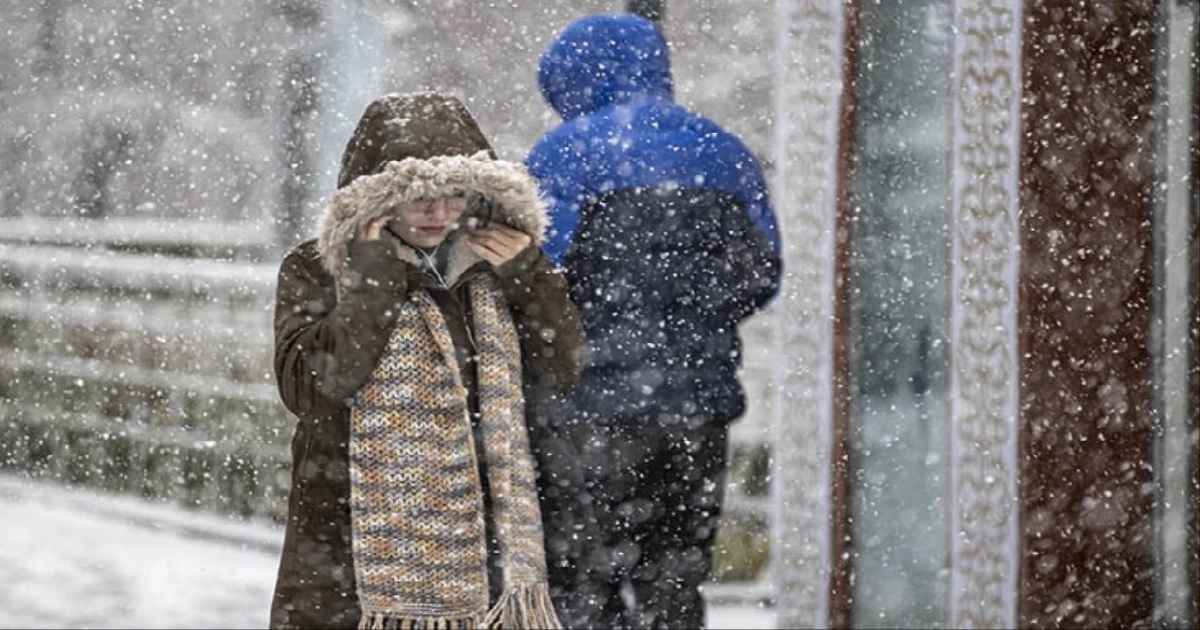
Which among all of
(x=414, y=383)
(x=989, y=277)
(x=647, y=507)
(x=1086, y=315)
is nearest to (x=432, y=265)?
(x=414, y=383)

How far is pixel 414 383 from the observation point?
9.78ft

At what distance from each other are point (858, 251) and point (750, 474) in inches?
83.2

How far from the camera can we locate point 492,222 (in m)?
3.04

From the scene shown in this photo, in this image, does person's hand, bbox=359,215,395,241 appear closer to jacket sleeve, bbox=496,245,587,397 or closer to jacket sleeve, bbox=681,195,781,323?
jacket sleeve, bbox=496,245,587,397

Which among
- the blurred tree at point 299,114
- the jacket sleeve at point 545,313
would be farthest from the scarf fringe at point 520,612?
the blurred tree at point 299,114

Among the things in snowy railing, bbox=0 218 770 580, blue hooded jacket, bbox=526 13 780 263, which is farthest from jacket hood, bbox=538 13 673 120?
snowy railing, bbox=0 218 770 580

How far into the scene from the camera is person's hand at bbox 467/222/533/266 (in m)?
3.03

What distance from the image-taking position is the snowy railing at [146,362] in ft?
22.0

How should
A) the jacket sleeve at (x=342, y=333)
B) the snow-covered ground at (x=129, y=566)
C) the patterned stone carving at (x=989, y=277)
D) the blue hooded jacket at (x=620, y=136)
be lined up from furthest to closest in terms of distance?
the snow-covered ground at (x=129, y=566) < the patterned stone carving at (x=989, y=277) < the blue hooded jacket at (x=620, y=136) < the jacket sleeve at (x=342, y=333)

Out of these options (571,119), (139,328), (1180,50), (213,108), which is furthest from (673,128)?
(213,108)

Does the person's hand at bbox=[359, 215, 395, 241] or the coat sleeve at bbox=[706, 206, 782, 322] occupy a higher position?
the coat sleeve at bbox=[706, 206, 782, 322]

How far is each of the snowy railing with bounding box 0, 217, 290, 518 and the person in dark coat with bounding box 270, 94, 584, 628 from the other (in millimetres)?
3618

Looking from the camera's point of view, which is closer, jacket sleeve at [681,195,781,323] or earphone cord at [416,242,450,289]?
earphone cord at [416,242,450,289]

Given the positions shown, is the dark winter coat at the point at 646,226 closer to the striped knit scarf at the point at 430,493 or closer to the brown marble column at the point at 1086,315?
the striped knit scarf at the point at 430,493
